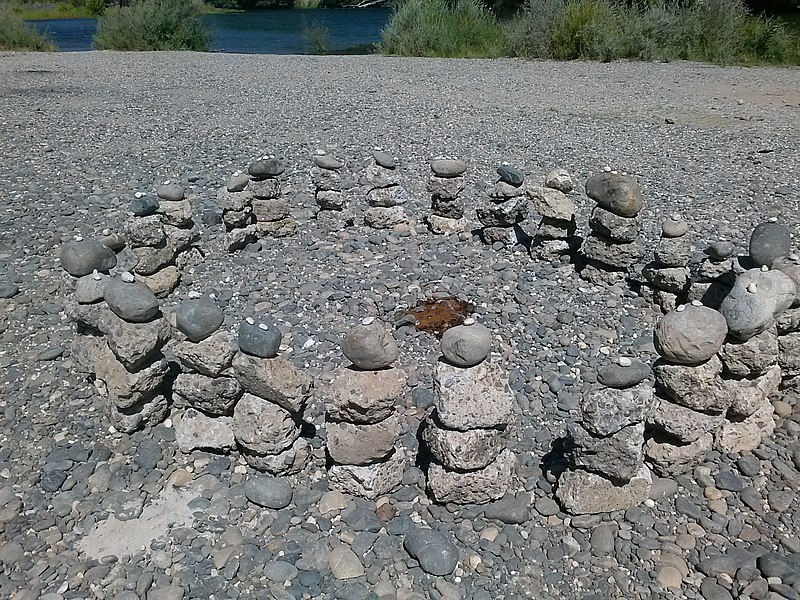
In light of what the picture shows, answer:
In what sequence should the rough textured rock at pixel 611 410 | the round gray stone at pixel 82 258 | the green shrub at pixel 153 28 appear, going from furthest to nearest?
the green shrub at pixel 153 28
the round gray stone at pixel 82 258
the rough textured rock at pixel 611 410

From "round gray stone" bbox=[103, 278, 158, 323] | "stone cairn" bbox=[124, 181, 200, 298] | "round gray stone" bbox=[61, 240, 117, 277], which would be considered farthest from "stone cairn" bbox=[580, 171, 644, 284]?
"round gray stone" bbox=[61, 240, 117, 277]

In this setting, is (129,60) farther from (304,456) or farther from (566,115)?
(304,456)

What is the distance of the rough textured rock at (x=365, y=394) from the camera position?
11.6 ft

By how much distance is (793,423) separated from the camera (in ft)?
14.1

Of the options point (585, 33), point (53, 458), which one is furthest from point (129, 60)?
point (53, 458)

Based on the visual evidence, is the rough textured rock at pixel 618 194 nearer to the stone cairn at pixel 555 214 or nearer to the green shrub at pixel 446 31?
the stone cairn at pixel 555 214

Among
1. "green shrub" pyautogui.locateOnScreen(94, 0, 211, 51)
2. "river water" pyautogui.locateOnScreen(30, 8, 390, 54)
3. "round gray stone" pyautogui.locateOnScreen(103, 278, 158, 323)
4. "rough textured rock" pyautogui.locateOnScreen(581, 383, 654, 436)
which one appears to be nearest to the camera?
"rough textured rock" pyautogui.locateOnScreen(581, 383, 654, 436)

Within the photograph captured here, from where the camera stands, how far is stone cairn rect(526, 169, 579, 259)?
21.4 feet

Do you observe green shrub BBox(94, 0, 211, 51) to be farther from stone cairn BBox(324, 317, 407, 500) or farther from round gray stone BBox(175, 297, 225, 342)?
stone cairn BBox(324, 317, 407, 500)

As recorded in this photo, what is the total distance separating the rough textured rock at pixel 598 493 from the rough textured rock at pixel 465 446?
45 cm

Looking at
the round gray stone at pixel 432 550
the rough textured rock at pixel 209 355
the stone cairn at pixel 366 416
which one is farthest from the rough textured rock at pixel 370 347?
the round gray stone at pixel 432 550

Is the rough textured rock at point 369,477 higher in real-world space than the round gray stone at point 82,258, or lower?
lower

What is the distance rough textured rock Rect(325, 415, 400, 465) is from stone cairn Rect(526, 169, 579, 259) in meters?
3.47

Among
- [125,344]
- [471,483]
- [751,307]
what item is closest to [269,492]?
[471,483]
